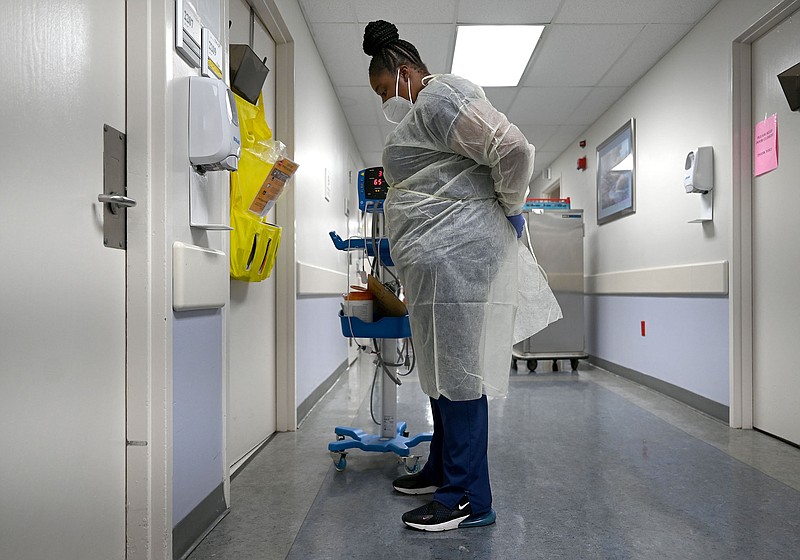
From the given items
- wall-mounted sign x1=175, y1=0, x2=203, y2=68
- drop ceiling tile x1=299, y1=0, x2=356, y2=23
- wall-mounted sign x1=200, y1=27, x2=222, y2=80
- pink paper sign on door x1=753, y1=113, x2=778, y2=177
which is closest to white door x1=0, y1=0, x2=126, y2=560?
wall-mounted sign x1=175, y1=0, x2=203, y2=68

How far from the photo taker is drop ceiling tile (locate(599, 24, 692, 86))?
3229 millimetres

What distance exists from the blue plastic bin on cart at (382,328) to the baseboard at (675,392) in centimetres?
189

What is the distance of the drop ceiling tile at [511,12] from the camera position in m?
2.91

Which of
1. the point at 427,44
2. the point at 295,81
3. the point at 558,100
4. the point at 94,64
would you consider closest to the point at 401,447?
the point at 94,64

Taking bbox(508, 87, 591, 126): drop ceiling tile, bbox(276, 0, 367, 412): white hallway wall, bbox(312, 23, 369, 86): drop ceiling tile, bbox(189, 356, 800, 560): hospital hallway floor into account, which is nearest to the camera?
bbox(189, 356, 800, 560): hospital hallway floor

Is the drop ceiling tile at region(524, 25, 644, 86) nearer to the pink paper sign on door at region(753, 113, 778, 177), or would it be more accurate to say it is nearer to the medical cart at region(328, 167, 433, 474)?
the pink paper sign on door at region(753, 113, 778, 177)

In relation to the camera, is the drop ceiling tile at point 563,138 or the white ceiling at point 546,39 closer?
the white ceiling at point 546,39

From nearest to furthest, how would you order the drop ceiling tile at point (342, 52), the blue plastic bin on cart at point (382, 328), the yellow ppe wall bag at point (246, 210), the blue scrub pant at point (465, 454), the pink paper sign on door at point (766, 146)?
the blue scrub pant at point (465, 454)
the yellow ppe wall bag at point (246, 210)
the blue plastic bin on cart at point (382, 328)
the pink paper sign on door at point (766, 146)
the drop ceiling tile at point (342, 52)

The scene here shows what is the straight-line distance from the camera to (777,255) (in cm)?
250

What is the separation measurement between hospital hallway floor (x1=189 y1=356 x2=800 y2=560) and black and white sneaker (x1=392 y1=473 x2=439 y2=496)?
0.02 m

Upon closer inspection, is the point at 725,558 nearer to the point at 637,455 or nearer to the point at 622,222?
the point at 637,455

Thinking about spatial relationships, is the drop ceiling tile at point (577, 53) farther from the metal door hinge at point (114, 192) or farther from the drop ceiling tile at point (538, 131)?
the metal door hinge at point (114, 192)

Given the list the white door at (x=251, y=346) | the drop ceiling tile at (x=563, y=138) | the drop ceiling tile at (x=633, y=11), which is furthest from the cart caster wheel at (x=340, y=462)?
the drop ceiling tile at (x=563, y=138)

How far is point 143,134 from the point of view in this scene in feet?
4.00
